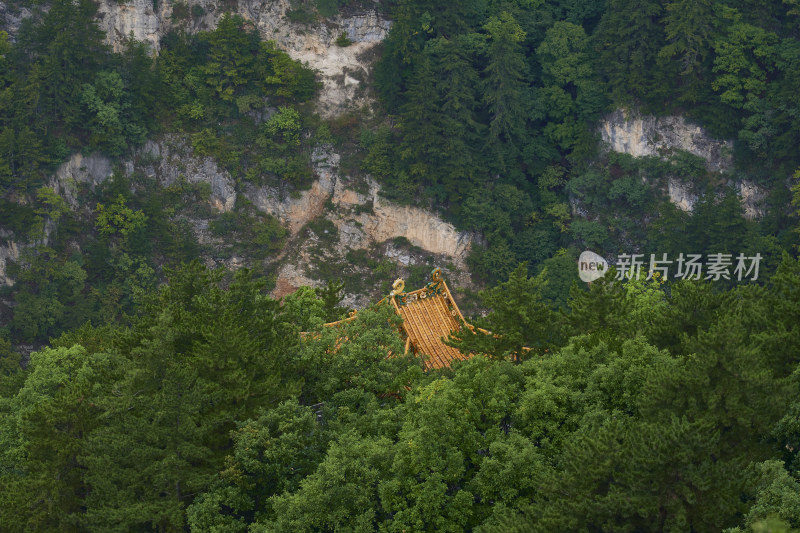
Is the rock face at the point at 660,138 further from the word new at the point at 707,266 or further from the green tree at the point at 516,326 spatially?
the green tree at the point at 516,326

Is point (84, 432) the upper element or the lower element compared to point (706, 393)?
lower

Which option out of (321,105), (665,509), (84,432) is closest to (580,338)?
(665,509)

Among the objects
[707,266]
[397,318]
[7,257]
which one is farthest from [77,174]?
[397,318]

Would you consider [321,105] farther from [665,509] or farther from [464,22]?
[665,509]

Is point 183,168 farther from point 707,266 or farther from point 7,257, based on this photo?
A: point 707,266

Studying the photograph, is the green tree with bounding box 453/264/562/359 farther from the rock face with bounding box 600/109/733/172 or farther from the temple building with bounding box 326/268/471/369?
the rock face with bounding box 600/109/733/172

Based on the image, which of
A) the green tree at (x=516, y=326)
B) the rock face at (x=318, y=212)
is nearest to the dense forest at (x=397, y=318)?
the green tree at (x=516, y=326)

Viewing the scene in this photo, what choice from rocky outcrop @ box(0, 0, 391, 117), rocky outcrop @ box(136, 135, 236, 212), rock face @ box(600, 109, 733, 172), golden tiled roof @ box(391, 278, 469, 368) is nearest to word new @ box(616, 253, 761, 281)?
rock face @ box(600, 109, 733, 172)
